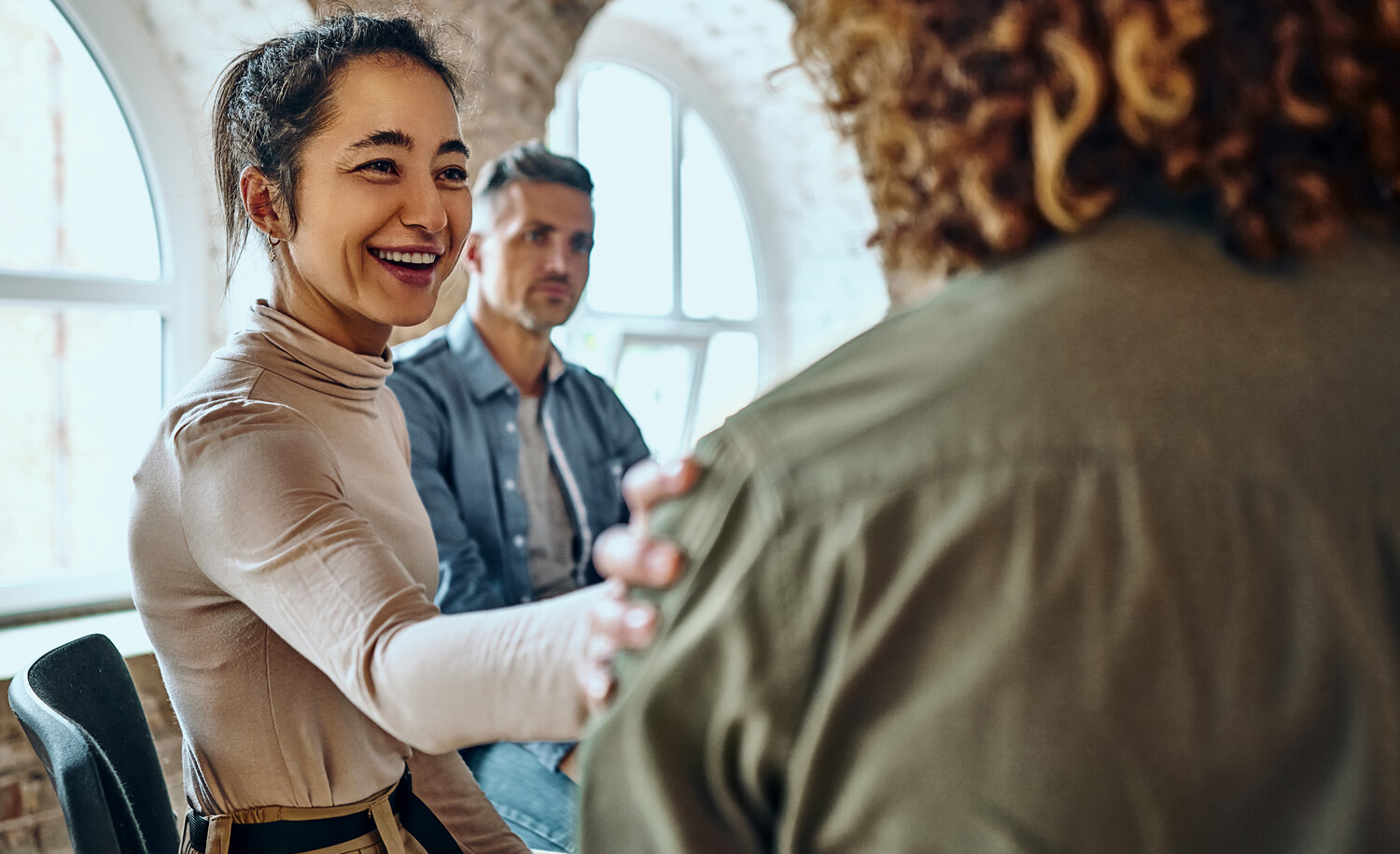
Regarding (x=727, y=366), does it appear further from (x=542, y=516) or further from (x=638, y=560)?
(x=638, y=560)

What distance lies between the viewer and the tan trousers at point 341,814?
1062mm

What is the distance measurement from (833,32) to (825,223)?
493cm

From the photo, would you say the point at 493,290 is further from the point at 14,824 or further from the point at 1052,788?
the point at 1052,788

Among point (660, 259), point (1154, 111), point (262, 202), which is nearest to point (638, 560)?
point (1154, 111)

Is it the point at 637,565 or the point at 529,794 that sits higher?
the point at 637,565

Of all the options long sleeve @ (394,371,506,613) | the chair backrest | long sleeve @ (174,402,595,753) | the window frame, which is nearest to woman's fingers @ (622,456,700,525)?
long sleeve @ (174,402,595,753)

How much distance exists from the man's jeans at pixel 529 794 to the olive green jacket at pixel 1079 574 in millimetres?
1335

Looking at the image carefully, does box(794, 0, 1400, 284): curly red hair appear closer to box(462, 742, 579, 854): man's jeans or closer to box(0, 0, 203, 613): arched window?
box(462, 742, 579, 854): man's jeans

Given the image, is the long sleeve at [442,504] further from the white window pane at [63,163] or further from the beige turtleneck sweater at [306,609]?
the white window pane at [63,163]

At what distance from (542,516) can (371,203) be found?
4.12ft

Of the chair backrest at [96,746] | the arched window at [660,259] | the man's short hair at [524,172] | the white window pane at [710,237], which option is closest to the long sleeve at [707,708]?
the chair backrest at [96,746]

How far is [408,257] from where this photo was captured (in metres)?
1.21

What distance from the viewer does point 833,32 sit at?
0.61m

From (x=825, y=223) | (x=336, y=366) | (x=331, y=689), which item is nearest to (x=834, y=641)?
(x=331, y=689)
